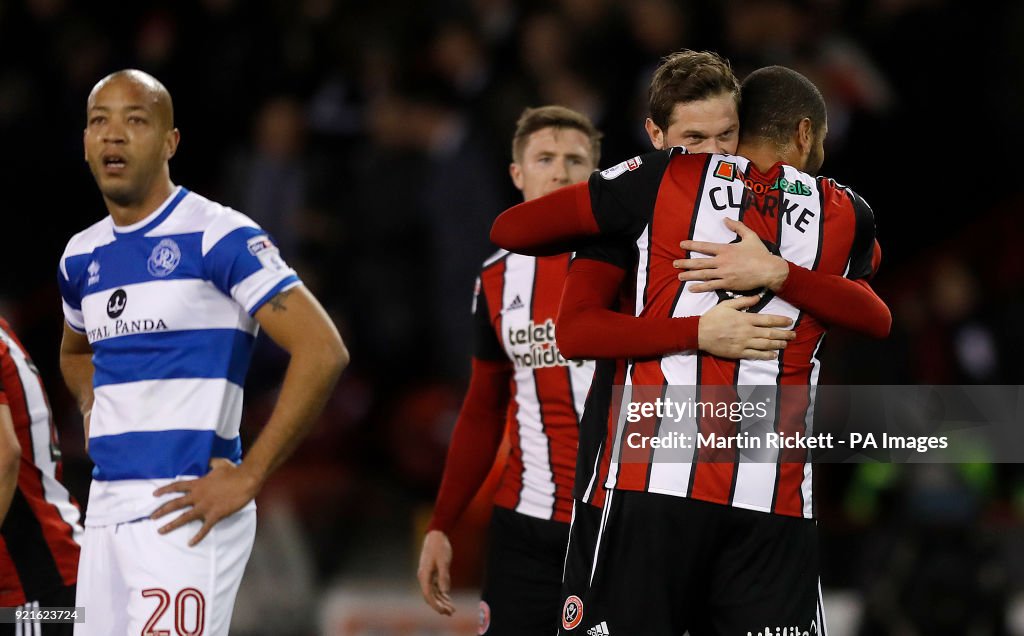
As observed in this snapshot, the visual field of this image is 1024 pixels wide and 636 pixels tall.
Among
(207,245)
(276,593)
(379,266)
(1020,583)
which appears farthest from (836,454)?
(379,266)

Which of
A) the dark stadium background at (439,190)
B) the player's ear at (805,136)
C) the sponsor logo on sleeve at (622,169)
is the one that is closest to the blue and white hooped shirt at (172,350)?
the sponsor logo on sleeve at (622,169)

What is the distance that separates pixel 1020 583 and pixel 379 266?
459cm

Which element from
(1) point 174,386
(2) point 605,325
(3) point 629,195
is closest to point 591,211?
(3) point 629,195

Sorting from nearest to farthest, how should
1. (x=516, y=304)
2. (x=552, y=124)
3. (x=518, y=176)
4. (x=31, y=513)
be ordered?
(x=31, y=513)
(x=516, y=304)
(x=552, y=124)
(x=518, y=176)

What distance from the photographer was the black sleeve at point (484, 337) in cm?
473

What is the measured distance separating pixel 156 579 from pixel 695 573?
151 cm

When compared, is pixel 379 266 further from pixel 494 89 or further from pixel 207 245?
pixel 207 245

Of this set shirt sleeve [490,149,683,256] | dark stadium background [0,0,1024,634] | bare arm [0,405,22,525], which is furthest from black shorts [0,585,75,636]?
dark stadium background [0,0,1024,634]

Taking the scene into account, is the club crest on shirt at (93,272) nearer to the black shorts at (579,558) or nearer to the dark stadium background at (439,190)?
the black shorts at (579,558)

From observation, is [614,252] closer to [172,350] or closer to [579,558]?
[579,558]

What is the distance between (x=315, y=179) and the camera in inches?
370

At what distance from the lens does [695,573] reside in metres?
→ 3.34

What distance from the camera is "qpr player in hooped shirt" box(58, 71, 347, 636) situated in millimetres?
3711

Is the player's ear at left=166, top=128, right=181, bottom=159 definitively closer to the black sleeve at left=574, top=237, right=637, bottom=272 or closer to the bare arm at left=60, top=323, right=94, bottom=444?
the bare arm at left=60, top=323, right=94, bottom=444
